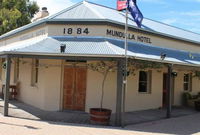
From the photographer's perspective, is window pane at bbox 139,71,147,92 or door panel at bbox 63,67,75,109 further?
window pane at bbox 139,71,147,92

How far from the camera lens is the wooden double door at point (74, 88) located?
14781 mm

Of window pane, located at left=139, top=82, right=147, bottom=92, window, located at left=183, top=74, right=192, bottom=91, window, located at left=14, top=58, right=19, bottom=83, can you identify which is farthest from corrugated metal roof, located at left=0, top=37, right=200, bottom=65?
window, located at left=183, top=74, right=192, bottom=91

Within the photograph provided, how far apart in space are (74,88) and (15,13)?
2413 centimetres

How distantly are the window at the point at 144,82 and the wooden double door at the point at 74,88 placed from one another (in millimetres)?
3454

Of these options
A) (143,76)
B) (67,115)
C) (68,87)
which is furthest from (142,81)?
(67,115)

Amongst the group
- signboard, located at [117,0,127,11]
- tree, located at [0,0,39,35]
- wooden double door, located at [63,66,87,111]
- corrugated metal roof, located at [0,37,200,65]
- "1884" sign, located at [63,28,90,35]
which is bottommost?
wooden double door, located at [63,66,87,111]

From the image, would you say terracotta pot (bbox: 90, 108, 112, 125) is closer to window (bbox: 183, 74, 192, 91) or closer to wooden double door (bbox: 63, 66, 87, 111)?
wooden double door (bbox: 63, 66, 87, 111)

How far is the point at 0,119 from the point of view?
1177 centimetres

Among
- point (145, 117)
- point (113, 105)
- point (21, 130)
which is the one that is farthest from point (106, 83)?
point (21, 130)

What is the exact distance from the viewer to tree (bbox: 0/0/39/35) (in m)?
35.7

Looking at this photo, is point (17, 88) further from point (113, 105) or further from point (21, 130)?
point (21, 130)

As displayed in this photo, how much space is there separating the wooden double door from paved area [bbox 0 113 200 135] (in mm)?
3136

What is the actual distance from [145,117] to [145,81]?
3094 millimetres

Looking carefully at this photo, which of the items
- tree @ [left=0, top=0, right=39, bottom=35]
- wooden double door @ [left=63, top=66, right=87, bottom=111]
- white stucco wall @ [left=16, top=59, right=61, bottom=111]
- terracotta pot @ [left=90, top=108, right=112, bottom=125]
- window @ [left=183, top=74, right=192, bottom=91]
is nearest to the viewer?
terracotta pot @ [left=90, top=108, right=112, bottom=125]
